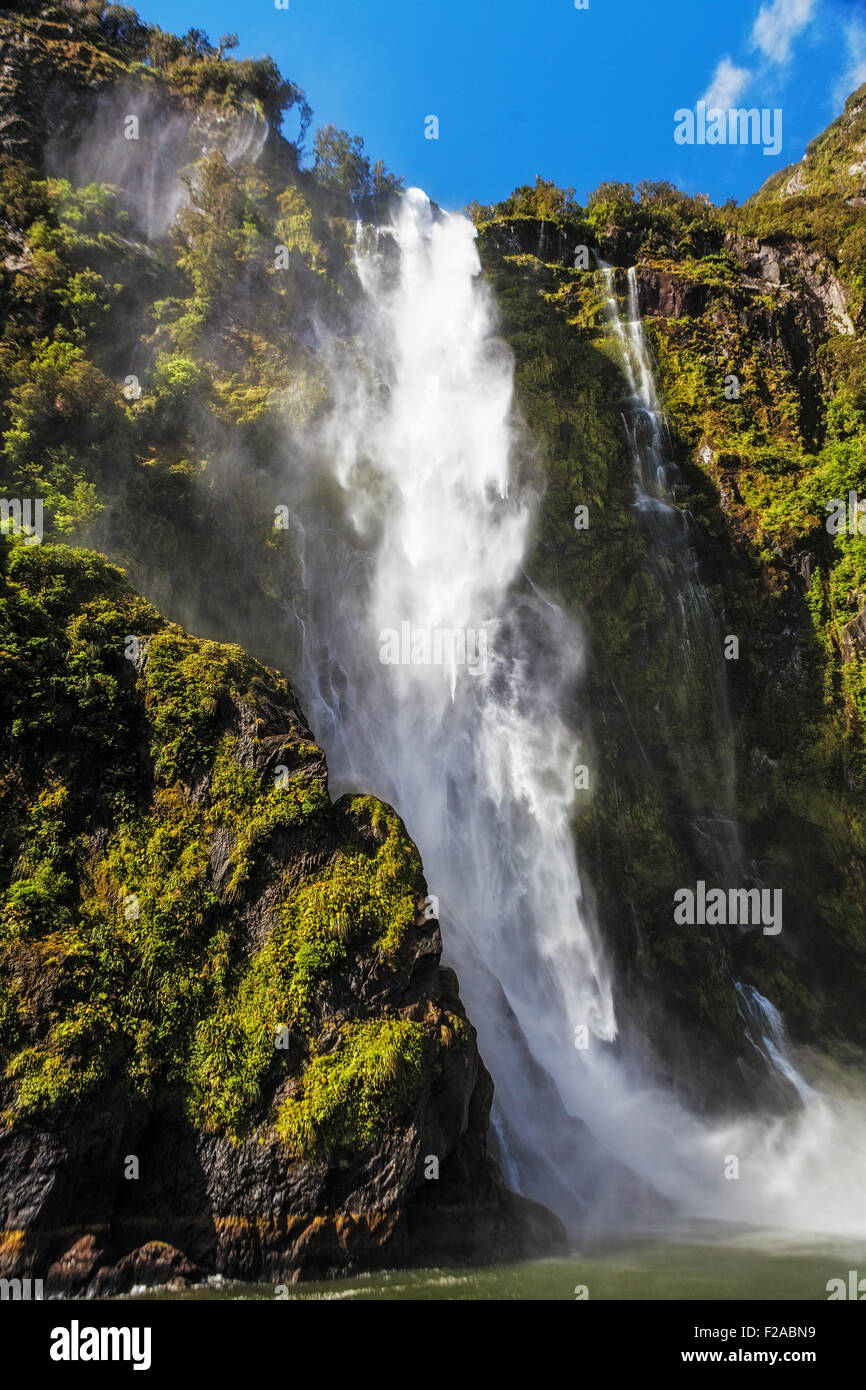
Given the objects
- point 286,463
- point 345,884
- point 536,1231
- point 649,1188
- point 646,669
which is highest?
point 286,463

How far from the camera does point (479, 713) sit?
21.8 m

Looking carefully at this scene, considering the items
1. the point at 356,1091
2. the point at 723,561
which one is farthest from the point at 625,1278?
the point at 723,561

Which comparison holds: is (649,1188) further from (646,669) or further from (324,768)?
(646,669)

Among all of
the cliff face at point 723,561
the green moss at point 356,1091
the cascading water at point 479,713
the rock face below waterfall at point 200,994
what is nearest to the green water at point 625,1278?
the rock face below waterfall at point 200,994

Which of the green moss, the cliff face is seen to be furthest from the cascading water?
the green moss

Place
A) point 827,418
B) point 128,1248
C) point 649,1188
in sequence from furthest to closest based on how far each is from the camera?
point 827,418
point 649,1188
point 128,1248

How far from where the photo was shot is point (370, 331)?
2806 centimetres

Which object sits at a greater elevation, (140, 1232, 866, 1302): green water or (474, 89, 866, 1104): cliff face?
(474, 89, 866, 1104): cliff face

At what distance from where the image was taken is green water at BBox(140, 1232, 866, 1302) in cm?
884

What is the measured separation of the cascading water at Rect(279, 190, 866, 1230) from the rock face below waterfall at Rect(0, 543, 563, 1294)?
3.66 m

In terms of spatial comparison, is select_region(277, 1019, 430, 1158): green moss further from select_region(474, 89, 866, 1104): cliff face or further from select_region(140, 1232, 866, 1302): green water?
select_region(474, 89, 866, 1104): cliff face

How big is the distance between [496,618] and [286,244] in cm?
1564

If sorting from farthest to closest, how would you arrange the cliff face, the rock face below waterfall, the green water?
1. the cliff face
2. the rock face below waterfall
3. the green water

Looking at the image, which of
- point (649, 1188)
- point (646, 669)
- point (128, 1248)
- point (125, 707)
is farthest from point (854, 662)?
point (128, 1248)
